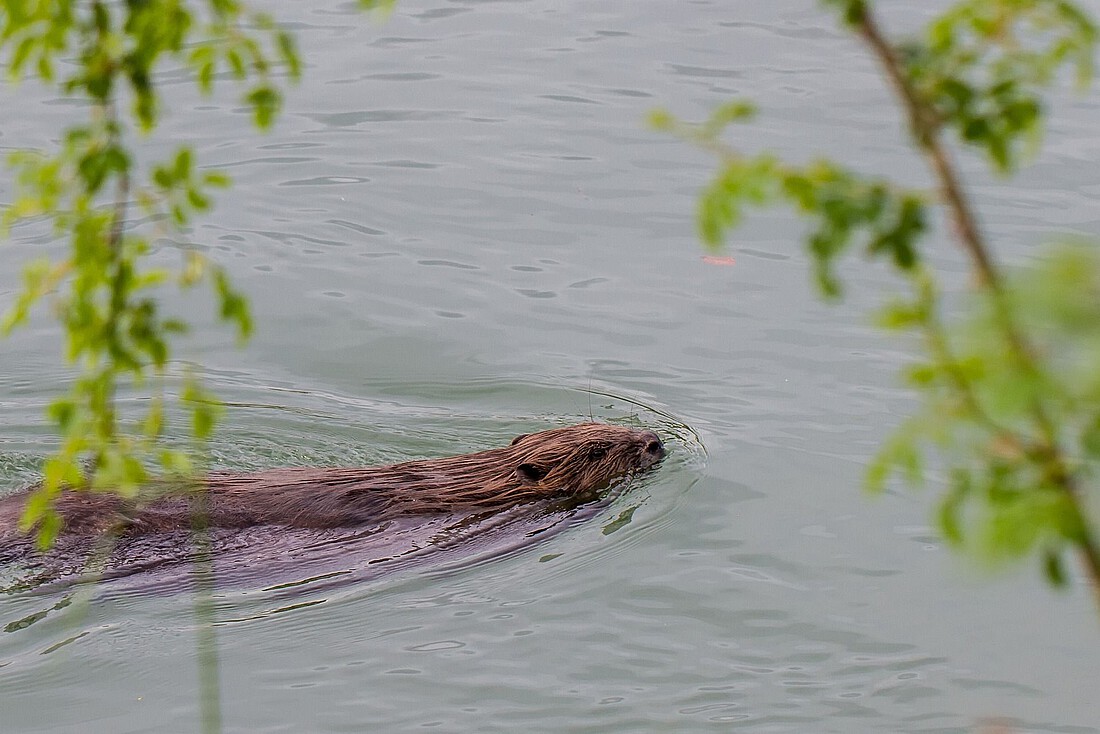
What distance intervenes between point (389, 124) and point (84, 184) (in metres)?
8.78

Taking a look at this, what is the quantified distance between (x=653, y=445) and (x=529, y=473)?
63cm

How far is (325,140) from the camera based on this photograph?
10383 mm

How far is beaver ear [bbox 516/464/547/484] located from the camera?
636 cm

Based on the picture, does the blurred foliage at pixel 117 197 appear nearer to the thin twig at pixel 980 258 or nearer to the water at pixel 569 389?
the thin twig at pixel 980 258

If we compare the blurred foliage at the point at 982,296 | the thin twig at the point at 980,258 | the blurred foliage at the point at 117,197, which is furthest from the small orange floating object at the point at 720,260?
the thin twig at the point at 980,258

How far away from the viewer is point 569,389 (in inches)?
295

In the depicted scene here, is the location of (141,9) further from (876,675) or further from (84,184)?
(876,675)

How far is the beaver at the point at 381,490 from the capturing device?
5.48 metres

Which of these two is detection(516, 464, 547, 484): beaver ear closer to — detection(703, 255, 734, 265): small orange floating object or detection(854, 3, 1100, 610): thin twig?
detection(703, 255, 734, 265): small orange floating object

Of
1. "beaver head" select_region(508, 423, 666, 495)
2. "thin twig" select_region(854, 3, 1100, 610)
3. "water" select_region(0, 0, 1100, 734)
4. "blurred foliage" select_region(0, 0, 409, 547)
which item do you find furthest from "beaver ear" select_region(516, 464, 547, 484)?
"thin twig" select_region(854, 3, 1100, 610)

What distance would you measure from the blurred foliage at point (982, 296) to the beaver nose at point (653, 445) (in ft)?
16.0

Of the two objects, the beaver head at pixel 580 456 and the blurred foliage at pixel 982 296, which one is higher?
the blurred foliage at pixel 982 296

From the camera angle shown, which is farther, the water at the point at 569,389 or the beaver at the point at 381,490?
the beaver at the point at 381,490

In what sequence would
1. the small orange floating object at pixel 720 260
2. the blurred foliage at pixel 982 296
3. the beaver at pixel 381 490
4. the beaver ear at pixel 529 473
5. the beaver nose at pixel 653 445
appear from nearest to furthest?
the blurred foliage at pixel 982 296, the beaver at pixel 381 490, the beaver ear at pixel 529 473, the beaver nose at pixel 653 445, the small orange floating object at pixel 720 260
